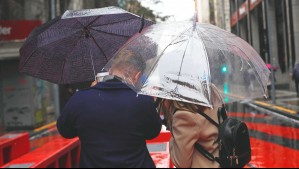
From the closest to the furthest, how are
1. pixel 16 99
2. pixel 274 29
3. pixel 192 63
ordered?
pixel 192 63, pixel 16 99, pixel 274 29

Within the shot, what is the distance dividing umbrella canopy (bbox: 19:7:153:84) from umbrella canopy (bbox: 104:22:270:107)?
19.4 inches

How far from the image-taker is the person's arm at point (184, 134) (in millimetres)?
2391

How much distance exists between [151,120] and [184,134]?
0.23m

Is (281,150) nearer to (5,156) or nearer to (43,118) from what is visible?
(5,156)

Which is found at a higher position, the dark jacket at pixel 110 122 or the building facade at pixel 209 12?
the building facade at pixel 209 12

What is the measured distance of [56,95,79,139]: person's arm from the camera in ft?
7.47

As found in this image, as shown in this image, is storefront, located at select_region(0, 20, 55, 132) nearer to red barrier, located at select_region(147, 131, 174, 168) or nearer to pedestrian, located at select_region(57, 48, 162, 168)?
red barrier, located at select_region(147, 131, 174, 168)

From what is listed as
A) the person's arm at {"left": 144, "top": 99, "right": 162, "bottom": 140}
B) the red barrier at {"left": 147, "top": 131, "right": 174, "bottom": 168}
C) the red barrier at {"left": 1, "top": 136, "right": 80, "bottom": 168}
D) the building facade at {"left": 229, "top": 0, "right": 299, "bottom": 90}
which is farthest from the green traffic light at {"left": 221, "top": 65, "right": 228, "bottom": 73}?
the building facade at {"left": 229, "top": 0, "right": 299, "bottom": 90}

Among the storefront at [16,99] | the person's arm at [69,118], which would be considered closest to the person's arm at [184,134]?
the person's arm at [69,118]

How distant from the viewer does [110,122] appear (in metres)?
2.25

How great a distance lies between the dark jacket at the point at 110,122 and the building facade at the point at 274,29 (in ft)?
54.6

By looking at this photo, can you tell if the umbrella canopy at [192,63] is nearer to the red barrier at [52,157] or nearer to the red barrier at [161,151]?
the red barrier at [161,151]

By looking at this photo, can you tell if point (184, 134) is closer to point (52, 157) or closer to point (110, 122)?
point (110, 122)

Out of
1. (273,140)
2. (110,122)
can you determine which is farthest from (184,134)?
(273,140)
